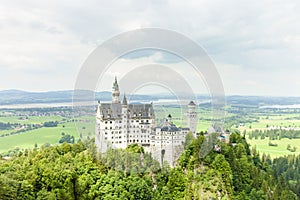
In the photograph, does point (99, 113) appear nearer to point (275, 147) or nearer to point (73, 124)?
point (73, 124)

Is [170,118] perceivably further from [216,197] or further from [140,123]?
[216,197]

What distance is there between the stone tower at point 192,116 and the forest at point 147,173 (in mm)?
3741

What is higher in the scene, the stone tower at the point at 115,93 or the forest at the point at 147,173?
the stone tower at the point at 115,93

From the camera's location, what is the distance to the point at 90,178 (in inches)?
1131

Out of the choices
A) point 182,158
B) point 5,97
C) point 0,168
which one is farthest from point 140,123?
point 5,97

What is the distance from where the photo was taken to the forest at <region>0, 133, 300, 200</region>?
27.1 metres

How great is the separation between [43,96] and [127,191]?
75749mm

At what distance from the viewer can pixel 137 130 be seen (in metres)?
36.0

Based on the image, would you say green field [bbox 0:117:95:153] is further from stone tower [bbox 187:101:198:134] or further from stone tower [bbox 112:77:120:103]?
stone tower [bbox 187:101:198:134]

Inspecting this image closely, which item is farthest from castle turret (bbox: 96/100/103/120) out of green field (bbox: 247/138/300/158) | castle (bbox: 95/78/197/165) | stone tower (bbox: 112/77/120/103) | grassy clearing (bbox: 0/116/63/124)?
grassy clearing (bbox: 0/116/63/124)

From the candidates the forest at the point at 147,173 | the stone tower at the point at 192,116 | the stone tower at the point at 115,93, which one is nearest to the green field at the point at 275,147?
the stone tower at the point at 192,116

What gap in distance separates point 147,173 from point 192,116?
9864mm

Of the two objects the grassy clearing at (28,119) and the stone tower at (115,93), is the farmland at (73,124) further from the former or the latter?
the stone tower at (115,93)

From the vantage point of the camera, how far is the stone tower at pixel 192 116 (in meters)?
37.6
